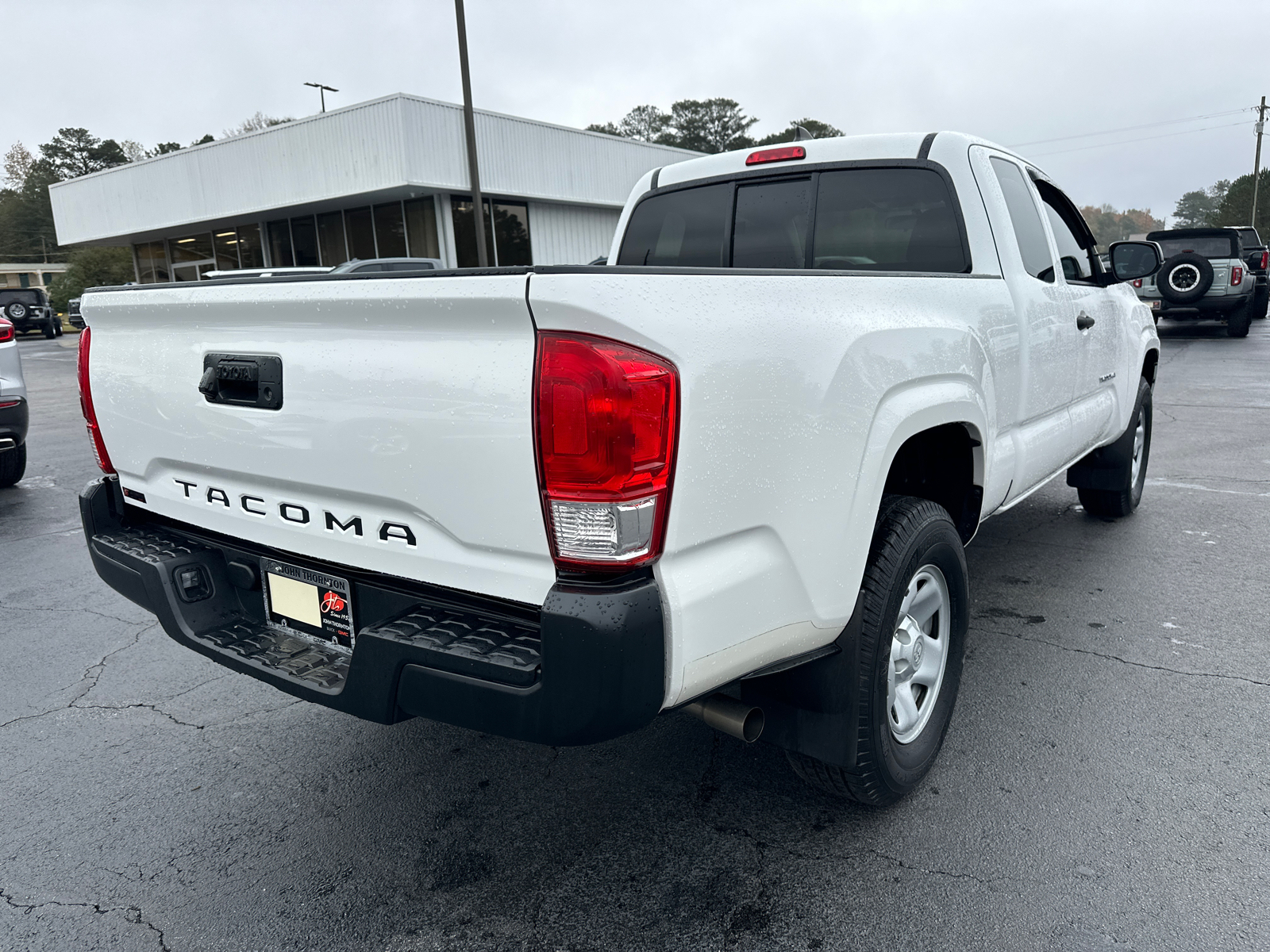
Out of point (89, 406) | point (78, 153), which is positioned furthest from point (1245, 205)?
point (78, 153)

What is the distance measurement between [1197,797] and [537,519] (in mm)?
2175

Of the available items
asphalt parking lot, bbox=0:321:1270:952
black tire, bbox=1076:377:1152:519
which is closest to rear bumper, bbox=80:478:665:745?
asphalt parking lot, bbox=0:321:1270:952

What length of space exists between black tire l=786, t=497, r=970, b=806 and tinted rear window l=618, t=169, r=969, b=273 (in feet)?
3.40

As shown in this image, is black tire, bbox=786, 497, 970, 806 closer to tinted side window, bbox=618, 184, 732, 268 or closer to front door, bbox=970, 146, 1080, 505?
front door, bbox=970, 146, 1080, 505

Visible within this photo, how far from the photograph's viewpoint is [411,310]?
76.1 inches

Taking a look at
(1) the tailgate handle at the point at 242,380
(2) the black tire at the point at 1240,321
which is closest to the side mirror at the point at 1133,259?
(1) the tailgate handle at the point at 242,380

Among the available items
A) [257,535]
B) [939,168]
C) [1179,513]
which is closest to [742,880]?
[257,535]

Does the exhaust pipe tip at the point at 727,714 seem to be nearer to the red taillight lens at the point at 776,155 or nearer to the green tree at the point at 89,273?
the red taillight lens at the point at 776,155

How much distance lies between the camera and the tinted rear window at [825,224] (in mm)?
3408

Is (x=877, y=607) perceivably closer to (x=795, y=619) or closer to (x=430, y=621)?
(x=795, y=619)

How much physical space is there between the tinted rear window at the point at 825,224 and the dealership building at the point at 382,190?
765 inches

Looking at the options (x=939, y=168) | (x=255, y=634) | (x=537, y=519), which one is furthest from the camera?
(x=939, y=168)

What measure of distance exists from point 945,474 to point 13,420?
6.89 metres

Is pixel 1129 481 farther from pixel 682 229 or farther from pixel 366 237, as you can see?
pixel 366 237
